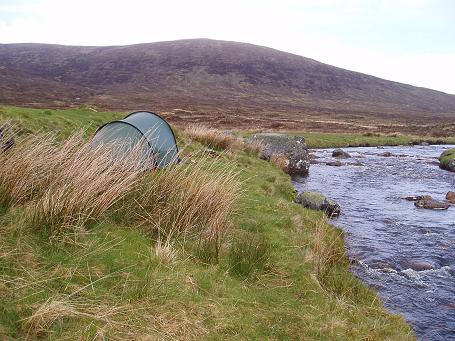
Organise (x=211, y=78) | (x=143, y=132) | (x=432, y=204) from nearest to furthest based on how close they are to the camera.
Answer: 1. (x=143, y=132)
2. (x=432, y=204)
3. (x=211, y=78)

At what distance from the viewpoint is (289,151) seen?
2506cm

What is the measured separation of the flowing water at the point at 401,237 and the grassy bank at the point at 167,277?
1060 millimetres

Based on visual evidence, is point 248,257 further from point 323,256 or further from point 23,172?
point 23,172

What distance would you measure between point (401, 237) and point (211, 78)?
10866cm

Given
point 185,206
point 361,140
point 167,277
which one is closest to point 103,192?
point 185,206

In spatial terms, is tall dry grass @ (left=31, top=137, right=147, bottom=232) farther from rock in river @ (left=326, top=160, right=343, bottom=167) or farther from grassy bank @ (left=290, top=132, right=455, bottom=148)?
grassy bank @ (left=290, top=132, right=455, bottom=148)

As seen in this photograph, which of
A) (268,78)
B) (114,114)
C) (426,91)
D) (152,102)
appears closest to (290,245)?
(114,114)

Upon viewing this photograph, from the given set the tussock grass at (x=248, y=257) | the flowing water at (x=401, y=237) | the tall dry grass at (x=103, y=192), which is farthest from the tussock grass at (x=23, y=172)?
the flowing water at (x=401, y=237)

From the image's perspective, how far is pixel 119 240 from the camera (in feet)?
21.5

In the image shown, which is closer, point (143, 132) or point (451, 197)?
point (143, 132)

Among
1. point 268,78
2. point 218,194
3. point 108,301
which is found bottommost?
point 108,301

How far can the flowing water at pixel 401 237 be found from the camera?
331 inches

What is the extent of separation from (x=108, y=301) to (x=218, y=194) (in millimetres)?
3478

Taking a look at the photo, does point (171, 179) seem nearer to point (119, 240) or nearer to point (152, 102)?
point (119, 240)
